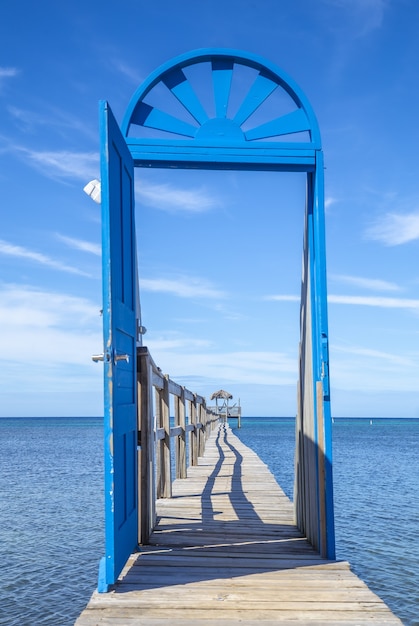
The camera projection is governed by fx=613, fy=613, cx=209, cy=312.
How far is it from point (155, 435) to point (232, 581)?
8.32 ft

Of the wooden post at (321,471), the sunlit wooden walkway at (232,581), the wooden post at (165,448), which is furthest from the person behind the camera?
the wooden post at (165,448)

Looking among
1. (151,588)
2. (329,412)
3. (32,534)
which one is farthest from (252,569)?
(32,534)

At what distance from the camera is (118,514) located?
10.7 feet

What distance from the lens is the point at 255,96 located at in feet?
14.7

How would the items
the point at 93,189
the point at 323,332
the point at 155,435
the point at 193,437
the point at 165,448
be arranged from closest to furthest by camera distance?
the point at 93,189 → the point at 323,332 → the point at 155,435 → the point at 165,448 → the point at 193,437

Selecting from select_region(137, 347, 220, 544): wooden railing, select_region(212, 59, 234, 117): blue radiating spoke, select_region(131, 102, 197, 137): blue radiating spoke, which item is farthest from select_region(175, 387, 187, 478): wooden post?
select_region(212, 59, 234, 117): blue radiating spoke

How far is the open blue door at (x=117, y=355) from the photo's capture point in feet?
10.4

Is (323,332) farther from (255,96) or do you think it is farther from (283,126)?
(255,96)

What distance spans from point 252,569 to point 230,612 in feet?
2.57

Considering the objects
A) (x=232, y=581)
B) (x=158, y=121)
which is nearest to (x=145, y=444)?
(x=232, y=581)

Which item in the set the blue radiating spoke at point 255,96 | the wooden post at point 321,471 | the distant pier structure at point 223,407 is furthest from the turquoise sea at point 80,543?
the distant pier structure at point 223,407

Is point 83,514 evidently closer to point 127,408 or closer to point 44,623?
point 44,623

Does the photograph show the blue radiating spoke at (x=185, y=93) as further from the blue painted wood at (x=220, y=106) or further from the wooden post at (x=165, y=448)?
the wooden post at (x=165, y=448)

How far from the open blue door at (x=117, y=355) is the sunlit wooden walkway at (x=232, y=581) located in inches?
9.4
